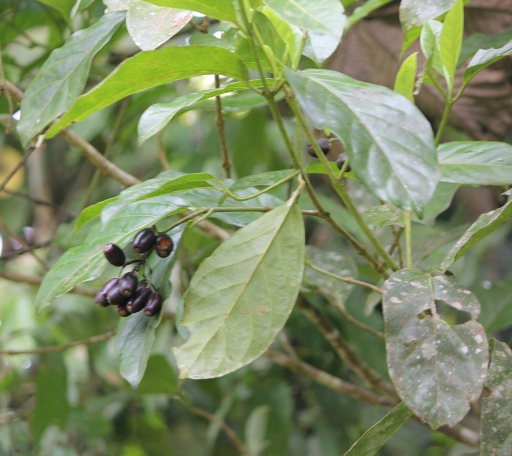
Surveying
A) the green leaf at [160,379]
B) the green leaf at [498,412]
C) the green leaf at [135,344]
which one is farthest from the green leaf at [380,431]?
the green leaf at [160,379]

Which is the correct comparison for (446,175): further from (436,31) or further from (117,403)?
(117,403)

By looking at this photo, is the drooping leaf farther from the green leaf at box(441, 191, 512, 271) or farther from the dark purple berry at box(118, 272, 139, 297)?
the dark purple berry at box(118, 272, 139, 297)

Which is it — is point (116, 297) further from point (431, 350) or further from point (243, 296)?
point (431, 350)

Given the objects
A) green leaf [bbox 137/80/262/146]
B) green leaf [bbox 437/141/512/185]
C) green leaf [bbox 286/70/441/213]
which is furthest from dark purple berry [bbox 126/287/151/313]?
green leaf [bbox 437/141/512/185]

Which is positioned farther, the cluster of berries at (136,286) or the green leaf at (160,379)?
the green leaf at (160,379)

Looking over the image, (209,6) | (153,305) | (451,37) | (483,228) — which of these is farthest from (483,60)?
(153,305)

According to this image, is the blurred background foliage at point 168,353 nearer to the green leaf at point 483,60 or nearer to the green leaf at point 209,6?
the green leaf at point 483,60
